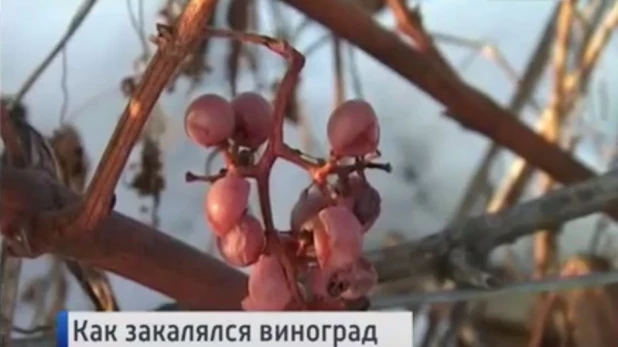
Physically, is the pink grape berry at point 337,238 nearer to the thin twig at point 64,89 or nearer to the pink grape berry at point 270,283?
the pink grape berry at point 270,283

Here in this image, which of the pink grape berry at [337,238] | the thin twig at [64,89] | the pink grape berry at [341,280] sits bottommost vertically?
the pink grape berry at [341,280]

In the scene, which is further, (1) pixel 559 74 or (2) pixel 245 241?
(1) pixel 559 74

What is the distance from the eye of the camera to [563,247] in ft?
1.64

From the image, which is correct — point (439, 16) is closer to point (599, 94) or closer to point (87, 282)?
point (599, 94)

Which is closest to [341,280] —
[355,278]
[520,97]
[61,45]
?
[355,278]

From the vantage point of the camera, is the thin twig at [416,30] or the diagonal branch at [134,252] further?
the thin twig at [416,30]

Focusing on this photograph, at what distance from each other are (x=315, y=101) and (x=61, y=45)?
0.11 metres

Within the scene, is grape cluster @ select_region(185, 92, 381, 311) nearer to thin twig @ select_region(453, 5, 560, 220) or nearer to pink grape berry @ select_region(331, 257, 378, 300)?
pink grape berry @ select_region(331, 257, 378, 300)

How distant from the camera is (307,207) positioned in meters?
0.32

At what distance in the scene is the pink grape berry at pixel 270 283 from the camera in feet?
1.00

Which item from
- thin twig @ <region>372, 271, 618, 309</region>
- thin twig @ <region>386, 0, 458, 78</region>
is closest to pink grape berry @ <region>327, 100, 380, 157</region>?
thin twig @ <region>372, 271, 618, 309</region>

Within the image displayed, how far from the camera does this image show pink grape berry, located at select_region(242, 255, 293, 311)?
306 millimetres

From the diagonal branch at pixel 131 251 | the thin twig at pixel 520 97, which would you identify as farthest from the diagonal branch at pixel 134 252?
the thin twig at pixel 520 97

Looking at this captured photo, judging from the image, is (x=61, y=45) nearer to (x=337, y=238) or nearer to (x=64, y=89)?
(x=64, y=89)
